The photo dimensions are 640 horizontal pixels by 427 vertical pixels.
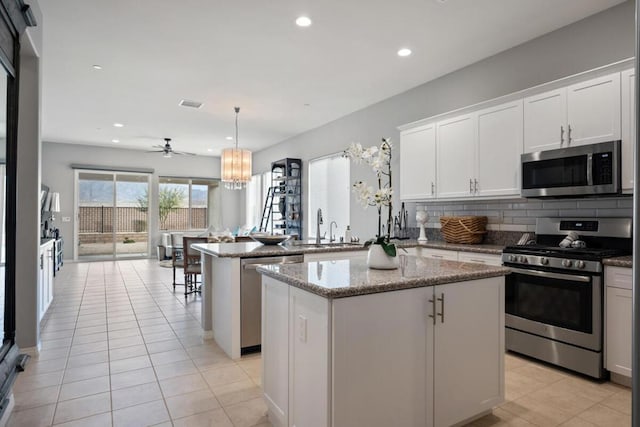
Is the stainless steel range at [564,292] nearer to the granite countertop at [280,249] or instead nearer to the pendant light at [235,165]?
the granite countertop at [280,249]

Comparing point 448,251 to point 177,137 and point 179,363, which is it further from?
point 177,137

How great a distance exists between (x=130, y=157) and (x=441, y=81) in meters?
8.49

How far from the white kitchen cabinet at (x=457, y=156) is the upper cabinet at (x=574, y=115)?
0.60m

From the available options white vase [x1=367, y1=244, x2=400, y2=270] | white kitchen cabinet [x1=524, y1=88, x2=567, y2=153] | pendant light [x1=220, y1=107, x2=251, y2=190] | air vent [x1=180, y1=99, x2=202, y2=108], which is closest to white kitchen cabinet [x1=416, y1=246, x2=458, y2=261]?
white kitchen cabinet [x1=524, y1=88, x2=567, y2=153]

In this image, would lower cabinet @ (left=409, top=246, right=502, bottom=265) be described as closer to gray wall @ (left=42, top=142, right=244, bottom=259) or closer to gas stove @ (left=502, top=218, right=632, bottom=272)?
gas stove @ (left=502, top=218, right=632, bottom=272)

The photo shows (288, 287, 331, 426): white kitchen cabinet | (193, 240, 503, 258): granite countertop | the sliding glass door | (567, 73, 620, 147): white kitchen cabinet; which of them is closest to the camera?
(288, 287, 331, 426): white kitchen cabinet

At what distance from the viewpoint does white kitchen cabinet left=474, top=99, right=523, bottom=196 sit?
3520mm

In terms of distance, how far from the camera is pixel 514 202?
153 inches

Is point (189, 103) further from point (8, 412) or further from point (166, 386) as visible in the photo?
point (8, 412)

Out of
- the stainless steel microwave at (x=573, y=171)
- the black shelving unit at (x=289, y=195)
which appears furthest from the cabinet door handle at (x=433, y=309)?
the black shelving unit at (x=289, y=195)

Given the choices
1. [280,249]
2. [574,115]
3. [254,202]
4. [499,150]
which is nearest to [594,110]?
[574,115]

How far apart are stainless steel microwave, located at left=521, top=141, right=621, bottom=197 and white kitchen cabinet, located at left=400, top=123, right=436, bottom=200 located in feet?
3.77

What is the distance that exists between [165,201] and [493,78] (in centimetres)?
907

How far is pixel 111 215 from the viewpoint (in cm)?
979
